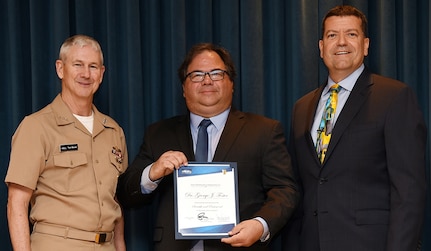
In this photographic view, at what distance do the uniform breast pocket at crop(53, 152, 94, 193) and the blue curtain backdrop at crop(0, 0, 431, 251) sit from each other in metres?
0.64

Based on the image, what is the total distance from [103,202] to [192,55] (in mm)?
819

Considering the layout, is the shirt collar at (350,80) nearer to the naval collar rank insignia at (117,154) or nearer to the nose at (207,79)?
the nose at (207,79)

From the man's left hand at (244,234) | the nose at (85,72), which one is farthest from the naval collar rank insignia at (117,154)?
the man's left hand at (244,234)

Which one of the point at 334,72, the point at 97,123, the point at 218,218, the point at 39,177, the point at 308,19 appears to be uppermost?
the point at 308,19

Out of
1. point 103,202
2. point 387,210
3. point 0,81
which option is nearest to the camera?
point 387,210

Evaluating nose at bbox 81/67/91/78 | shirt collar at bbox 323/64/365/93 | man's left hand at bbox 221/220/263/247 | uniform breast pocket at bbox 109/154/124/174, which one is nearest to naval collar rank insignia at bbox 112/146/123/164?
uniform breast pocket at bbox 109/154/124/174

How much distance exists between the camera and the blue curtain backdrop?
123 inches

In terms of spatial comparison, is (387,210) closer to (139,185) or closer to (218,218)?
(218,218)

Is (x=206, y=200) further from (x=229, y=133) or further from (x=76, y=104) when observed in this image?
(x=76, y=104)

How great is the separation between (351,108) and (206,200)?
0.73m

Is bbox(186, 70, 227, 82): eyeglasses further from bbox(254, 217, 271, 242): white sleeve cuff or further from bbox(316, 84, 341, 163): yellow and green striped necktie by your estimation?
bbox(254, 217, 271, 242): white sleeve cuff

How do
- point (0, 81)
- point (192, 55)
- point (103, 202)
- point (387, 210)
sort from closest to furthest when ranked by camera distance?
1. point (387, 210)
2. point (103, 202)
3. point (192, 55)
4. point (0, 81)

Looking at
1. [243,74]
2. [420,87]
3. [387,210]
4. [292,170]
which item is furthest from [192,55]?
[420,87]

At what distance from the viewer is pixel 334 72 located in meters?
2.66
